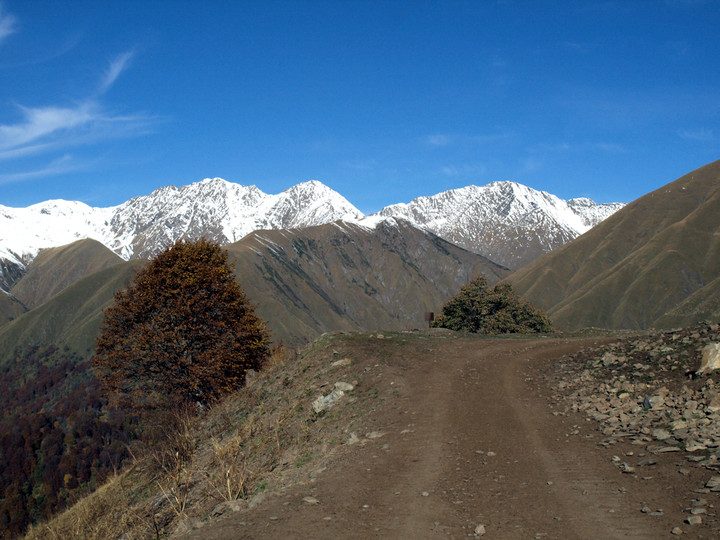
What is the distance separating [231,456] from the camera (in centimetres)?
1478

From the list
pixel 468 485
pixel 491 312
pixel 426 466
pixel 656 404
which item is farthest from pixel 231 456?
pixel 491 312

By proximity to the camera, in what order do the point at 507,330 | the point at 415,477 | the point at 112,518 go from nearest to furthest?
the point at 415,477
the point at 112,518
the point at 507,330

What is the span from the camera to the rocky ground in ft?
32.2

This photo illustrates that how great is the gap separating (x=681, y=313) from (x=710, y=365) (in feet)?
633

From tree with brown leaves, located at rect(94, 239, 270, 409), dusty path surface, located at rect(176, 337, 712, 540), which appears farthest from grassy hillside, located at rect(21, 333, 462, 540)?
tree with brown leaves, located at rect(94, 239, 270, 409)

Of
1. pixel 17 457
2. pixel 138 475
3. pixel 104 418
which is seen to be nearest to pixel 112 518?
pixel 138 475

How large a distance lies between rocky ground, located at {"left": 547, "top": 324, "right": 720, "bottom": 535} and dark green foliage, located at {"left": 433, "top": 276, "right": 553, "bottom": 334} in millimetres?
34947

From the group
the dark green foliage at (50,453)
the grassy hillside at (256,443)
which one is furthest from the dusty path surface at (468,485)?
the dark green foliage at (50,453)

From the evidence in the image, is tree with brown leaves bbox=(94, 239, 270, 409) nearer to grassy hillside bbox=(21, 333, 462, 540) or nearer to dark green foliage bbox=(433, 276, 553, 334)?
grassy hillside bbox=(21, 333, 462, 540)

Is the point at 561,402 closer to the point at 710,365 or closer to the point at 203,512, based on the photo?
the point at 710,365

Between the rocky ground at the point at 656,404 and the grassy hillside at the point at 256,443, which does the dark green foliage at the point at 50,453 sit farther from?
the rocky ground at the point at 656,404

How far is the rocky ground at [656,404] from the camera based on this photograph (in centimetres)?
981

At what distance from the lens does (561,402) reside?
16438 millimetres

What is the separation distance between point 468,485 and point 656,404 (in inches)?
263
